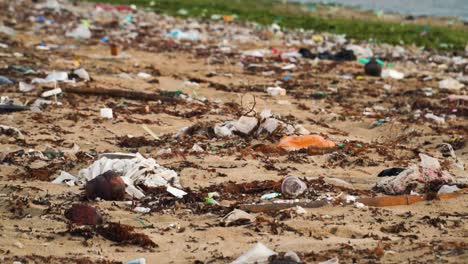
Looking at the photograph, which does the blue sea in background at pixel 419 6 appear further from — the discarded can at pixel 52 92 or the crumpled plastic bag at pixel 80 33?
the discarded can at pixel 52 92

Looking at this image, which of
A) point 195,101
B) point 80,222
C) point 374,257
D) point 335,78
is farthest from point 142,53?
point 374,257

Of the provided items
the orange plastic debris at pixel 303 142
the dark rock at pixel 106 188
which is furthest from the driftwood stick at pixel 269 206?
the orange plastic debris at pixel 303 142

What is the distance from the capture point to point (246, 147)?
512cm

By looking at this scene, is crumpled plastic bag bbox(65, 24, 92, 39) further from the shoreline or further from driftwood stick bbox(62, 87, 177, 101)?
driftwood stick bbox(62, 87, 177, 101)

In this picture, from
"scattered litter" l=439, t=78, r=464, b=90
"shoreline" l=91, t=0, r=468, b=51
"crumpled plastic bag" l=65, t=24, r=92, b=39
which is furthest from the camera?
"shoreline" l=91, t=0, r=468, b=51

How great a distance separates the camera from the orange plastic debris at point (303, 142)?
516 cm

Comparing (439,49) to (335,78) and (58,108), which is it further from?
(58,108)

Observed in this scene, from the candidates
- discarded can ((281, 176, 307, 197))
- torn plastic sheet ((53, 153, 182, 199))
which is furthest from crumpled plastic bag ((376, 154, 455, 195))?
torn plastic sheet ((53, 153, 182, 199))

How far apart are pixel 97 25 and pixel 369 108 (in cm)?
686

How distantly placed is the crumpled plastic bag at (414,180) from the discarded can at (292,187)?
456 millimetres

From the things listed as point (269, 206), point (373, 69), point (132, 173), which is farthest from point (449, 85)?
point (269, 206)

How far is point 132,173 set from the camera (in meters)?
4.29

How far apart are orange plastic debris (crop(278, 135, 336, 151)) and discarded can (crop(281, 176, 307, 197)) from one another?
1041 mm

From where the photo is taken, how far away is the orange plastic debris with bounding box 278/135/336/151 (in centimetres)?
516
